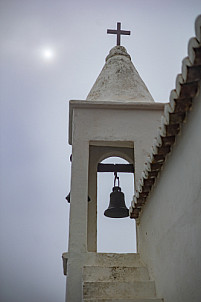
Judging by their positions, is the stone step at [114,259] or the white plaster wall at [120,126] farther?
the white plaster wall at [120,126]

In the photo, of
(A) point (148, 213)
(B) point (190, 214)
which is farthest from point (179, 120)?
(A) point (148, 213)

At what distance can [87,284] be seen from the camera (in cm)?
429

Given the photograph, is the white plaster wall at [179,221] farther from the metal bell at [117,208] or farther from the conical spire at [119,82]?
the conical spire at [119,82]

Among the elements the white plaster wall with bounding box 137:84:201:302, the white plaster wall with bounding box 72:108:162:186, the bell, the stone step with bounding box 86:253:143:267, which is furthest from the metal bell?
the white plaster wall with bounding box 137:84:201:302

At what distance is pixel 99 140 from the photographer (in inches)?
222

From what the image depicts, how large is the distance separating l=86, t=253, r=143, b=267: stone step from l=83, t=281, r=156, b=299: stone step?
432 millimetres

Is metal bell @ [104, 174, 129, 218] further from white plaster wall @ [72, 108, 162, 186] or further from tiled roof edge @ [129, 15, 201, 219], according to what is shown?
tiled roof edge @ [129, 15, 201, 219]

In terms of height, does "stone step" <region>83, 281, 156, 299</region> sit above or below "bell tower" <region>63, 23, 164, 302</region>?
below

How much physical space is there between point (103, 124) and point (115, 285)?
7.93ft

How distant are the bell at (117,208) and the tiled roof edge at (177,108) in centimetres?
131

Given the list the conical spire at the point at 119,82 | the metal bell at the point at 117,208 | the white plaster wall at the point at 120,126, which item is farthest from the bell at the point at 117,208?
the conical spire at the point at 119,82

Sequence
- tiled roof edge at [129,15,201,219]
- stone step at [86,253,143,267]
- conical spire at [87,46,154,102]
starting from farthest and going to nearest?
conical spire at [87,46,154,102]
stone step at [86,253,143,267]
tiled roof edge at [129,15,201,219]

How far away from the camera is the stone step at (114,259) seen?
4719mm

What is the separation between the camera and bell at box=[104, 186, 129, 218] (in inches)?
229
